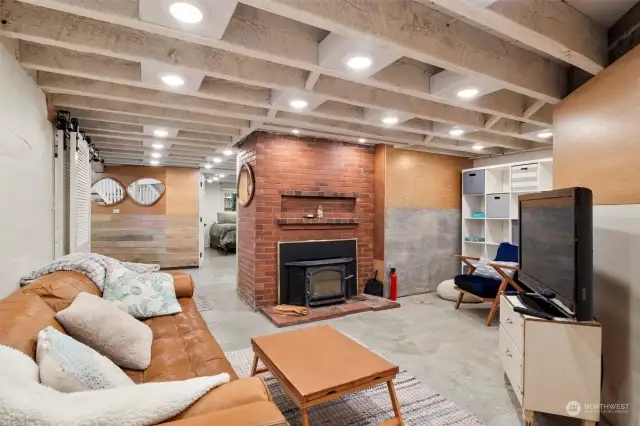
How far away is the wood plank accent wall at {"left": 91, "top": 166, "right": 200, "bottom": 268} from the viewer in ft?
20.8

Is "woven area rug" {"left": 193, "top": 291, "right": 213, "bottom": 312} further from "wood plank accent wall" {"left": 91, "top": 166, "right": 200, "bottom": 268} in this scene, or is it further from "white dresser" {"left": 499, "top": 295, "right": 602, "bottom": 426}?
"white dresser" {"left": 499, "top": 295, "right": 602, "bottom": 426}

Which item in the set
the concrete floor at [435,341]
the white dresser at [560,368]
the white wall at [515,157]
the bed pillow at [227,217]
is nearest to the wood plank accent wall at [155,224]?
the concrete floor at [435,341]

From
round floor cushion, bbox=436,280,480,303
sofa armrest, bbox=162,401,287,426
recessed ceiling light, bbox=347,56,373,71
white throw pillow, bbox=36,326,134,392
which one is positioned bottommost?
round floor cushion, bbox=436,280,480,303

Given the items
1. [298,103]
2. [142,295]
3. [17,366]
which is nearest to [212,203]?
[142,295]

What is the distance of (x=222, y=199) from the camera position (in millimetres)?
11273

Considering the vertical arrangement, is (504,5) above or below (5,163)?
above

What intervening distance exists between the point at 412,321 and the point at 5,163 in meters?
3.64

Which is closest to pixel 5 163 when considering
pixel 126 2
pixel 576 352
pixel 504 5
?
pixel 126 2

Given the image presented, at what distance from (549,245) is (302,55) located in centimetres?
188

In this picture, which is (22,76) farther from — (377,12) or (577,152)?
(577,152)

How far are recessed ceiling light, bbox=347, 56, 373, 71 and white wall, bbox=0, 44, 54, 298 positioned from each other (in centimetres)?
187

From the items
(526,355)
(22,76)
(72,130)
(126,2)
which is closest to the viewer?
(126,2)

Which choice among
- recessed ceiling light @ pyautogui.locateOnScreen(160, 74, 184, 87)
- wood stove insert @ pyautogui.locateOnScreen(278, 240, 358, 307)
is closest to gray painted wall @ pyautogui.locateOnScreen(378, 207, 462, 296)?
wood stove insert @ pyautogui.locateOnScreen(278, 240, 358, 307)

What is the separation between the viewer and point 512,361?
2012 millimetres
